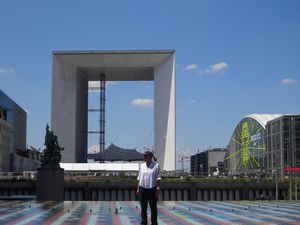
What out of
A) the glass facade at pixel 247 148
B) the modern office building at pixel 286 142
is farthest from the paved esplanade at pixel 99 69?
the glass facade at pixel 247 148

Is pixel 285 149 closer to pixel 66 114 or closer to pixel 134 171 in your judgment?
pixel 134 171

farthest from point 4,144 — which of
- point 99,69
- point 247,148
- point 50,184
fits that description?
point 50,184

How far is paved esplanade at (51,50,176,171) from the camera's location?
95500 mm

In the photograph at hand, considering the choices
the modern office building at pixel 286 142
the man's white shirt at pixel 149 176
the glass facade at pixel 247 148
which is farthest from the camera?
the glass facade at pixel 247 148

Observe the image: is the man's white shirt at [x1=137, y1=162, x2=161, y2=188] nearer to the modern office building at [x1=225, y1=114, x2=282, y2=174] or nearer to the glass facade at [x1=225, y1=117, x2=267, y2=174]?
the modern office building at [x1=225, y1=114, x2=282, y2=174]

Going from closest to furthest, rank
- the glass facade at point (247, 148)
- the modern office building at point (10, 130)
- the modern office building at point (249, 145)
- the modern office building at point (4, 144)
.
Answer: the modern office building at point (4, 144)
the modern office building at point (10, 130)
the modern office building at point (249, 145)
the glass facade at point (247, 148)

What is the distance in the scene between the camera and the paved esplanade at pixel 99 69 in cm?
9550

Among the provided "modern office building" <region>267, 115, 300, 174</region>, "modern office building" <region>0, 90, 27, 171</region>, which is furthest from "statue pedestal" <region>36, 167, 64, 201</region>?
"modern office building" <region>0, 90, 27, 171</region>

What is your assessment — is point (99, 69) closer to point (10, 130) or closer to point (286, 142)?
point (10, 130)

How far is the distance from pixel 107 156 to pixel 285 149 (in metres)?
34.9

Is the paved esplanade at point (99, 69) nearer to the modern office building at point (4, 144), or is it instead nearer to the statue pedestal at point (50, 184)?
the modern office building at point (4, 144)

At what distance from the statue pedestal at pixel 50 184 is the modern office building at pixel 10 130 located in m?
79.5

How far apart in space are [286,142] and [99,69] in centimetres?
3770

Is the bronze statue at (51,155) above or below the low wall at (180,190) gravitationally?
above
